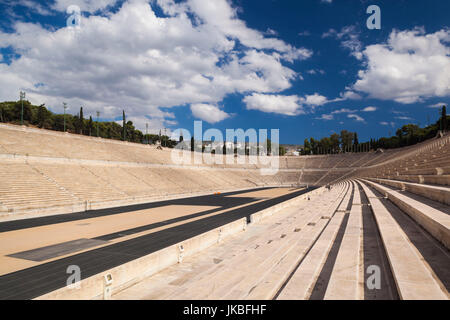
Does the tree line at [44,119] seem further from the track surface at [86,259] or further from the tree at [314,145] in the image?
the tree at [314,145]

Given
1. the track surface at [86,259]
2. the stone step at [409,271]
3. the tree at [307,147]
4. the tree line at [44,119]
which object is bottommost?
the track surface at [86,259]

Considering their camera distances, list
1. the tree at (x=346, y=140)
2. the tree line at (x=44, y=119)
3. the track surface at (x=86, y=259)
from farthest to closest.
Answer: the tree at (x=346, y=140)
the tree line at (x=44, y=119)
the track surface at (x=86, y=259)

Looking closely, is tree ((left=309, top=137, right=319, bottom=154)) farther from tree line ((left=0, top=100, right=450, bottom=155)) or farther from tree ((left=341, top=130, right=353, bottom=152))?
tree ((left=341, top=130, right=353, bottom=152))


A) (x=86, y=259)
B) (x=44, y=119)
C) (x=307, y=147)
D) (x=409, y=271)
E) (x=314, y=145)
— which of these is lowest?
(x=86, y=259)

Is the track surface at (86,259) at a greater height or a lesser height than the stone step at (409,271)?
lesser

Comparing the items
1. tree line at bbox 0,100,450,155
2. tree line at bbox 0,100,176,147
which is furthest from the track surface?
tree line at bbox 0,100,176,147

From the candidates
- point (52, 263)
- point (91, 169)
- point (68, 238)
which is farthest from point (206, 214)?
point (91, 169)

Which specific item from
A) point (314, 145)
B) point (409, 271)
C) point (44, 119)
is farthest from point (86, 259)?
point (314, 145)

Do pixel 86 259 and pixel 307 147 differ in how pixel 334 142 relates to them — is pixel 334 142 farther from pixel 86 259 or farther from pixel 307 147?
pixel 86 259

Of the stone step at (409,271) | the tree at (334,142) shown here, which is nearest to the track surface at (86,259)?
the stone step at (409,271)

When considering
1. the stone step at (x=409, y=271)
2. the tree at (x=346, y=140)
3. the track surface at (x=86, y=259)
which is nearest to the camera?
the stone step at (x=409, y=271)

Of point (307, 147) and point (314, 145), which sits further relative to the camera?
point (307, 147)

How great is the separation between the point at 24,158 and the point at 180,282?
1161 inches

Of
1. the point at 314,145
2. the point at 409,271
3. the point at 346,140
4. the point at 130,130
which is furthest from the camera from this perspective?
the point at 314,145
